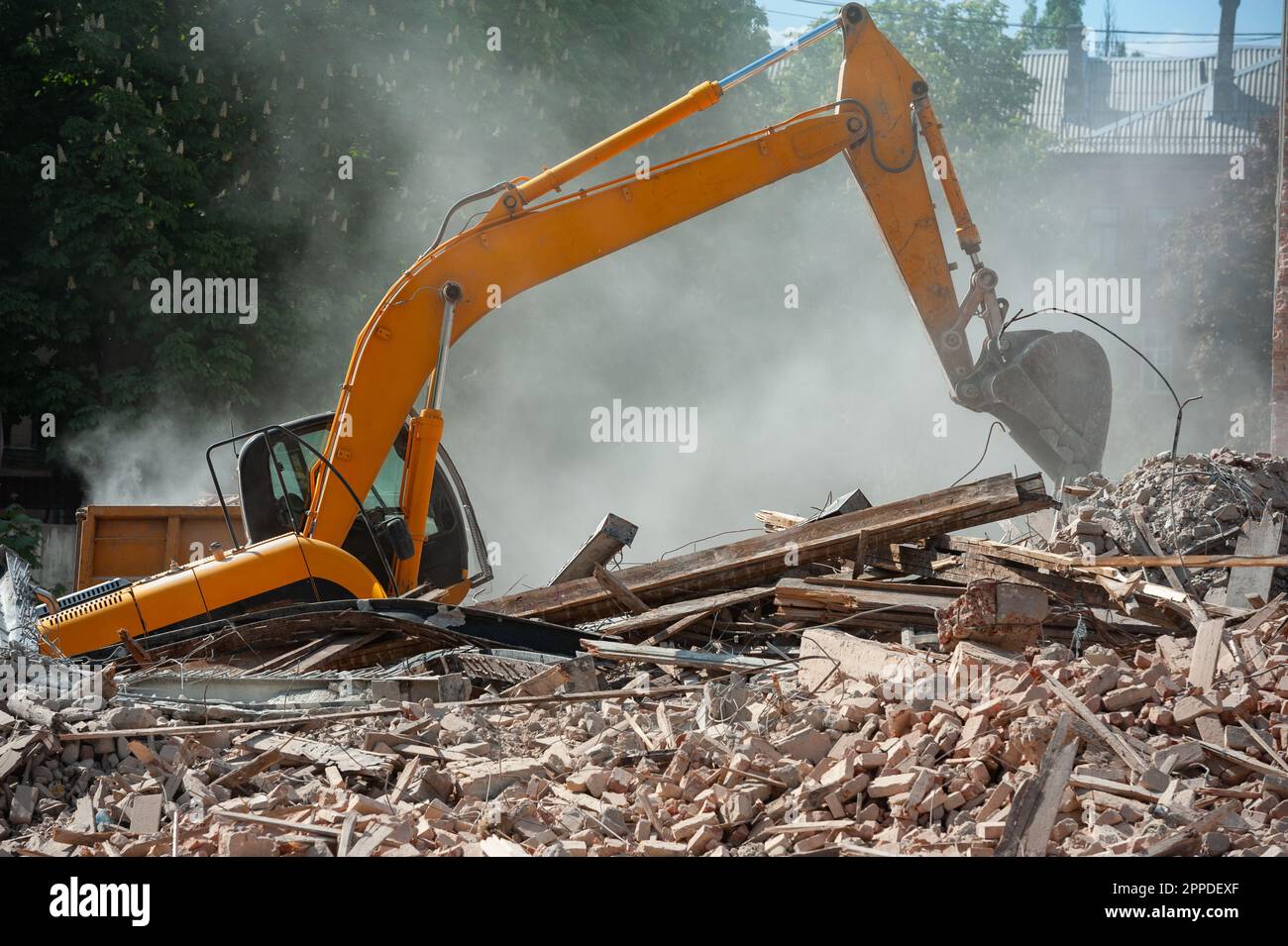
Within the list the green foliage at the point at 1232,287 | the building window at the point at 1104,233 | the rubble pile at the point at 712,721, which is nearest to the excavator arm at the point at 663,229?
the rubble pile at the point at 712,721

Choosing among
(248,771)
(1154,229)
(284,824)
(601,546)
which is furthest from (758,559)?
(1154,229)

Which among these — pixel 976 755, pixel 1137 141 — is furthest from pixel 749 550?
pixel 1137 141

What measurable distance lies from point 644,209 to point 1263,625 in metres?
4.65

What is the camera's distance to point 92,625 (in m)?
6.83

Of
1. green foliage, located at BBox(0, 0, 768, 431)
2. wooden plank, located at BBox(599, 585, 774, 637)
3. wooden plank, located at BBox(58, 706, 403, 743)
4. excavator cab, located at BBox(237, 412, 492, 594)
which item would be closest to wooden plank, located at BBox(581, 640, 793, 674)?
wooden plank, located at BBox(599, 585, 774, 637)

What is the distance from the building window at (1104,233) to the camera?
3597 centimetres

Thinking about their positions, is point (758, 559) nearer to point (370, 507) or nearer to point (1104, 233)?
point (370, 507)

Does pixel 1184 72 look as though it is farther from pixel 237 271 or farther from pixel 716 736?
pixel 716 736

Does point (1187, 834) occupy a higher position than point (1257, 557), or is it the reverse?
point (1257, 557)

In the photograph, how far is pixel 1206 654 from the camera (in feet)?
17.5

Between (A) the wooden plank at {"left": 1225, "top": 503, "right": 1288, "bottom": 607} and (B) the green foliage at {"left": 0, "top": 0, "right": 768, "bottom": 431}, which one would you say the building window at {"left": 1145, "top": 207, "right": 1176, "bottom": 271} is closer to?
(B) the green foliage at {"left": 0, "top": 0, "right": 768, "bottom": 431}

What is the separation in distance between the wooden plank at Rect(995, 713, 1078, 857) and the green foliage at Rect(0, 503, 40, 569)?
1215 cm

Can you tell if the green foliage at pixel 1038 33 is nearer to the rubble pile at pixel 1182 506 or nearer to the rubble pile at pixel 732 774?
the rubble pile at pixel 1182 506

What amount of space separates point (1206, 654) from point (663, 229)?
456 centimetres
